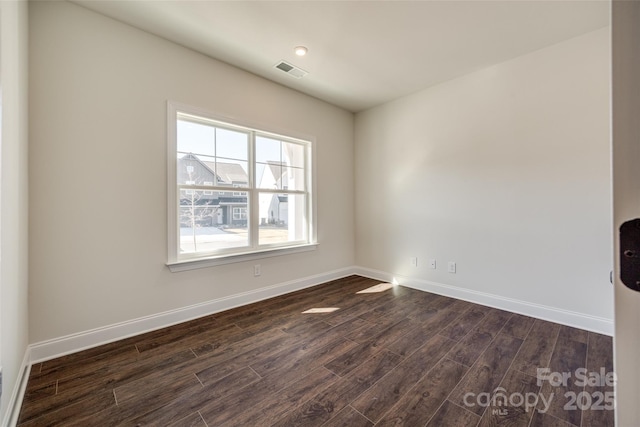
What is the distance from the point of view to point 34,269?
1918mm

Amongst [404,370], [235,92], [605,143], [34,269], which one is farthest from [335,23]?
[34,269]

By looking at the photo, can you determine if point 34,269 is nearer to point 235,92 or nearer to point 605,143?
point 235,92

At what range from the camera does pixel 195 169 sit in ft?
8.98

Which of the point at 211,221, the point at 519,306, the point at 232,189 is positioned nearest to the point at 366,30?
the point at 232,189

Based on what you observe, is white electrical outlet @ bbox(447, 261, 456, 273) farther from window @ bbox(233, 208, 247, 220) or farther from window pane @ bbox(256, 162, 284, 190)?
window @ bbox(233, 208, 247, 220)

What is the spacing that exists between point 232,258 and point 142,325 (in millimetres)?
964

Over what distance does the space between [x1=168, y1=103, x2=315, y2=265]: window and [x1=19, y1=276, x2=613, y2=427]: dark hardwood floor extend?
2.70 ft

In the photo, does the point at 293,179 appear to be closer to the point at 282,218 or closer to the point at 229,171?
the point at 282,218

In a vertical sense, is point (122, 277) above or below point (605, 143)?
below

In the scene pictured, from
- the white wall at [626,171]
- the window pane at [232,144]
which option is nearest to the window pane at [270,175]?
the window pane at [232,144]

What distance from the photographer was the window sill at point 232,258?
2554 mm

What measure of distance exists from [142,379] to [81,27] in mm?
2665

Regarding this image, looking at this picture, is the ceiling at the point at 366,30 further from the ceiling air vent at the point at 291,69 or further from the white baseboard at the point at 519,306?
the white baseboard at the point at 519,306

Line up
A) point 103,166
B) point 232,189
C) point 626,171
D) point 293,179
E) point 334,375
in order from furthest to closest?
point 293,179
point 232,189
point 103,166
point 334,375
point 626,171
